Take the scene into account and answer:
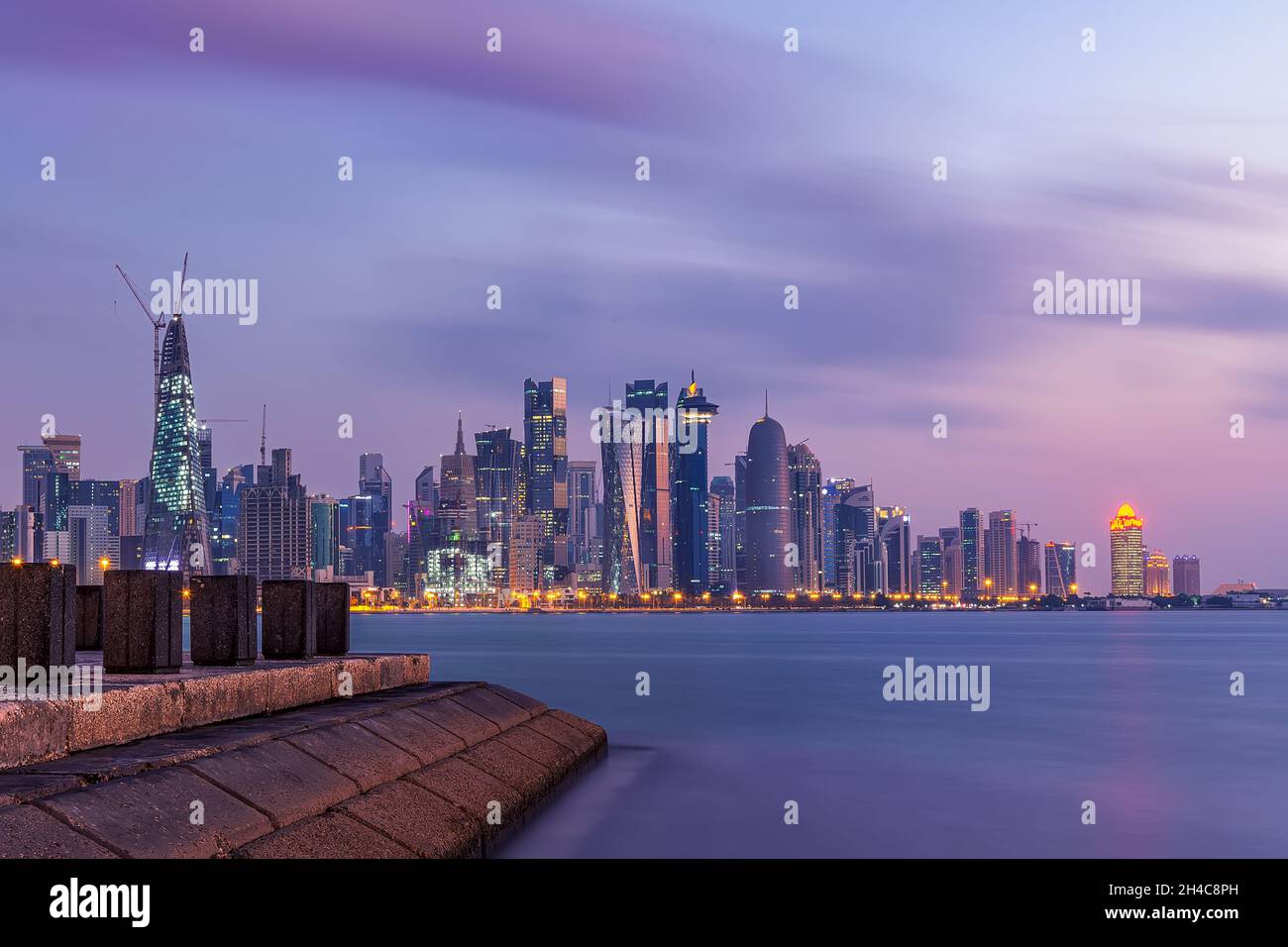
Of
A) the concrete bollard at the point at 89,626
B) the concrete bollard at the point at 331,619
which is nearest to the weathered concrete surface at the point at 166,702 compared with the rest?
the concrete bollard at the point at 89,626

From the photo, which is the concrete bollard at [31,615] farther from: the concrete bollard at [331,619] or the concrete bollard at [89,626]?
the concrete bollard at [331,619]

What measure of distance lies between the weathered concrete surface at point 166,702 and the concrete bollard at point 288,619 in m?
0.59

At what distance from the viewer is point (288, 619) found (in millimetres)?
26078

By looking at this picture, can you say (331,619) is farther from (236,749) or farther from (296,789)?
→ (296,789)

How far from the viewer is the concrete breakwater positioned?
1309 centimetres

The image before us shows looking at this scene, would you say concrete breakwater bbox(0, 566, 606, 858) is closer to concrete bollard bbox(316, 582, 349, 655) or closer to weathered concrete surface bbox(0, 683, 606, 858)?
weathered concrete surface bbox(0, 683, 606, 858)

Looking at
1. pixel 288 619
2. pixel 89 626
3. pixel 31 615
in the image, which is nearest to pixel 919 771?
pixel 288 619

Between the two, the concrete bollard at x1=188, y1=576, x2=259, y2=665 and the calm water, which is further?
the calm water

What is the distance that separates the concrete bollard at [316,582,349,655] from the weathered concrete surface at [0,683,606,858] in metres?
2.61

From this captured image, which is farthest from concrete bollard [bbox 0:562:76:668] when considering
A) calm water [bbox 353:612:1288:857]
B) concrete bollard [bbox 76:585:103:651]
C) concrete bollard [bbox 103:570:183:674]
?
concrete bollard [bbox 76:585:103:651]

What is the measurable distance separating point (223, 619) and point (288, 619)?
11.3ft

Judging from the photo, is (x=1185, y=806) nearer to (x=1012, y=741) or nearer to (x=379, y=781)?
(x=1012, y=741)
